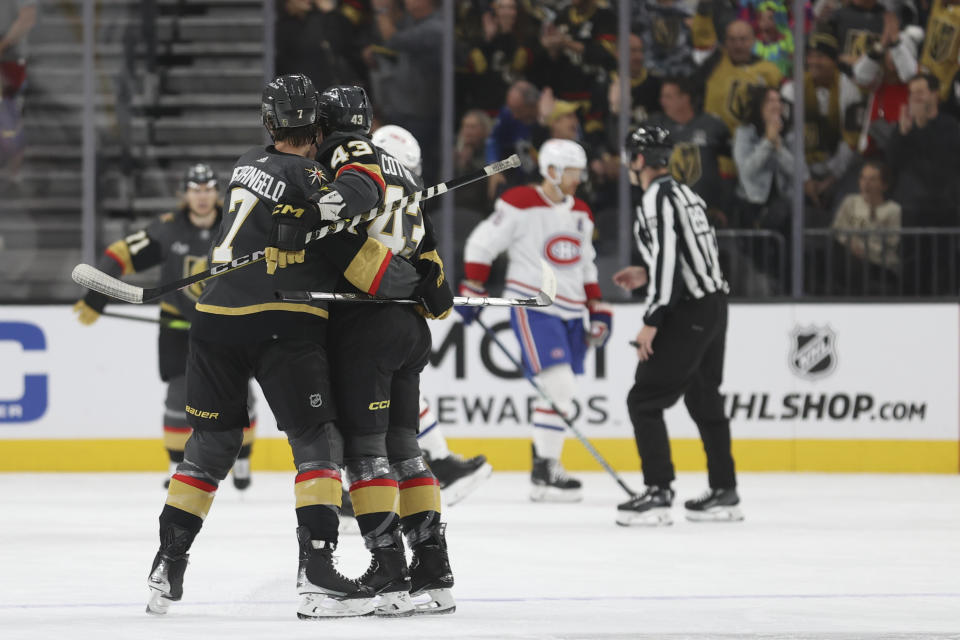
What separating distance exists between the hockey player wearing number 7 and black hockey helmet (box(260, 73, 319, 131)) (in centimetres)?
330

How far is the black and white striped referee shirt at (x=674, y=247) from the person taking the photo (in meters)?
6.44

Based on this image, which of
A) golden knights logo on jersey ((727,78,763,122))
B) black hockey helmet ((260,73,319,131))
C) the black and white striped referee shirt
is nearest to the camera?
black hockey helmet ((260,73,319,131))

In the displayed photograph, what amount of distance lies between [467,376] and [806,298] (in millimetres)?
1762

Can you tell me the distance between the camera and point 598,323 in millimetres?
7758

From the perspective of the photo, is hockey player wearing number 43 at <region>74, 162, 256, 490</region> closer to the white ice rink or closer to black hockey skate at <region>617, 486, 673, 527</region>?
the white ice rink

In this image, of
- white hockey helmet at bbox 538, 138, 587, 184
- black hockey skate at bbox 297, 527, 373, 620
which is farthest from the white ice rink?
white hockey helmet at bbox 538, 138, 587, 184

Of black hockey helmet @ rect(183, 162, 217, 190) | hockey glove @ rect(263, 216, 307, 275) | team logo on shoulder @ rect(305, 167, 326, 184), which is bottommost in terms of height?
hockey glove @ rect(263, 216, 307, 275)

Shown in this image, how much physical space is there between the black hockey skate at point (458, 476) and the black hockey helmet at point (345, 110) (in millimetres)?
2878

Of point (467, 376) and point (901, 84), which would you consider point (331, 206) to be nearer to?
point (467, 376)

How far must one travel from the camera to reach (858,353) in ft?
28.9

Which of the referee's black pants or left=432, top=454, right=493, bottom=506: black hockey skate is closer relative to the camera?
the referee's black pants

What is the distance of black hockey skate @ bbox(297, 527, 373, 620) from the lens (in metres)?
4.15

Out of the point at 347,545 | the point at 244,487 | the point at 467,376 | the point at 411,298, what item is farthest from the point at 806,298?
the point at 411,298

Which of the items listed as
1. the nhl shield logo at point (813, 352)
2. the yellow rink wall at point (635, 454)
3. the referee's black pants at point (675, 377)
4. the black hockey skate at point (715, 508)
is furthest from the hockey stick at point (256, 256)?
the nhl shield logo at point (813, 352)
